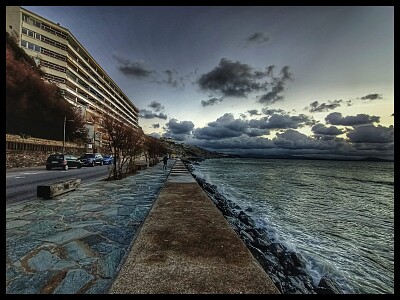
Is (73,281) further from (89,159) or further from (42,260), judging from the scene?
(89,159)

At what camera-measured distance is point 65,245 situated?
13.2 feet

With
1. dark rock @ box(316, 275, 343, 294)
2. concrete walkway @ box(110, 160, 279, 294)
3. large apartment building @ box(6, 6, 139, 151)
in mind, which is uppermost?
large apartment building @ box(6, 6, 139, 151)

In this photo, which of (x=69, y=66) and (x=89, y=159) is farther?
(x=69, y=66)

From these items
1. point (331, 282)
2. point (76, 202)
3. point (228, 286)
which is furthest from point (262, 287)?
point (76, 202)

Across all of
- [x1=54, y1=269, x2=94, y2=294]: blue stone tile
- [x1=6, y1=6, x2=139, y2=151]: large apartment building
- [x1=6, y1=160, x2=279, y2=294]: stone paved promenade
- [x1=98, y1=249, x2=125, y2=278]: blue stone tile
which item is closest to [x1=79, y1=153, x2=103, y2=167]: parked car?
[x1=6, y1=6, x2=139, y2=151]: large apartment building

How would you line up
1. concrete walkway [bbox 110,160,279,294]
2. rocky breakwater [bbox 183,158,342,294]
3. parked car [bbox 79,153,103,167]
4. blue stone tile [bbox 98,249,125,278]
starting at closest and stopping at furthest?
concrete walkway [bbox 110,160,279,294], blue stone tile [bbox 98,249,125,278], rocky breakwater [bbox 183,158,342,294], parked car [bbox 79,153,103,167]

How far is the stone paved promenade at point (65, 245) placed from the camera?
2.97 metres

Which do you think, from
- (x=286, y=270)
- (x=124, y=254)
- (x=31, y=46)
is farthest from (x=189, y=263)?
(x=31, y=46)

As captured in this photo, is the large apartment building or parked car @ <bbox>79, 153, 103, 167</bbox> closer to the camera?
parked car @ <bbox>79, 153, 103, 167</bbox>

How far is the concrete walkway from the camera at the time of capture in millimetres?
2551

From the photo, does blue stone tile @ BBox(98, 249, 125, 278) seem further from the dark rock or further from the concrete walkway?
the dark rock

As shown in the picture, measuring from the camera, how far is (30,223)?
4602 mm

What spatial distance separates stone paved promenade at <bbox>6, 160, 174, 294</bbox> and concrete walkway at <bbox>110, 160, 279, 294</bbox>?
0.36m

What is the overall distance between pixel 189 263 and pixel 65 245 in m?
2.69
